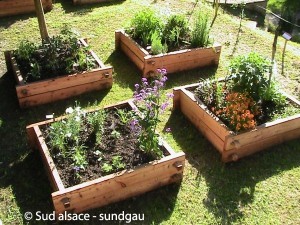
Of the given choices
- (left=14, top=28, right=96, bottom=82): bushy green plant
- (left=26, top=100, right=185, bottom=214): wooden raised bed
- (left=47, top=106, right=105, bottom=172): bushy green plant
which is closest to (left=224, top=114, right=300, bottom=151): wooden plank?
(left=26, top=100, right=185, bottom=214): wooden raised bed

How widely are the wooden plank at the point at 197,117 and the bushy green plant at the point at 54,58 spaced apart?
1.71 m

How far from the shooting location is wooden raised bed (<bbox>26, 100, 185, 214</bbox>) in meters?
4.04

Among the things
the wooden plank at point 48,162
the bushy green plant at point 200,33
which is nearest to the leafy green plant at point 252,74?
the bushy green plant at point 200,33

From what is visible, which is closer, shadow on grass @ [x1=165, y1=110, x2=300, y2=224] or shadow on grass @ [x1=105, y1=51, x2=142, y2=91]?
shadow on grass @ [x1=165, y1=110, x2=300, y2=224]

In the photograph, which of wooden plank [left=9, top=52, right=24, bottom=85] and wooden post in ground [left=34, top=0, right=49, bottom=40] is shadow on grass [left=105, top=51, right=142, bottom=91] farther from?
wooden plank [left=9, top=52, right=24, bottom=85]

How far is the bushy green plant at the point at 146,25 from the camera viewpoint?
681 cm

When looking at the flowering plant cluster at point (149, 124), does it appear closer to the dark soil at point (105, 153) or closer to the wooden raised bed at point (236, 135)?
the dark soil at point (105, 153)

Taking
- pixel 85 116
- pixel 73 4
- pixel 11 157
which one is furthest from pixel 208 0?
pixel 11 157

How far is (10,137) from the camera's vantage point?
5328 millimetres

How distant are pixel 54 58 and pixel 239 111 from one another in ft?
10.1

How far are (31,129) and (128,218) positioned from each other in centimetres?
176

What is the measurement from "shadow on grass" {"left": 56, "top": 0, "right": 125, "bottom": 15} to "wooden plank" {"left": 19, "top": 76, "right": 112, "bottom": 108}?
3.43 meters

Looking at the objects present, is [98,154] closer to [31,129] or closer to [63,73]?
[31,129]

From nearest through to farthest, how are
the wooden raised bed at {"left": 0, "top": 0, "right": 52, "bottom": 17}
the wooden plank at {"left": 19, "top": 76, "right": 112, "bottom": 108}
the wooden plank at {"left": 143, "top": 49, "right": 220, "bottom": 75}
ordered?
the wooden plank at {"left": 19, "top": 76, "right": 112, "bottom": 108}
the wooden plank at {"left": 143, "top": 49, "right": 220, "bottom": 75}
the wooden raised bed at {"left": 0, "top": 0, "right": 52, "bottom": 17}
